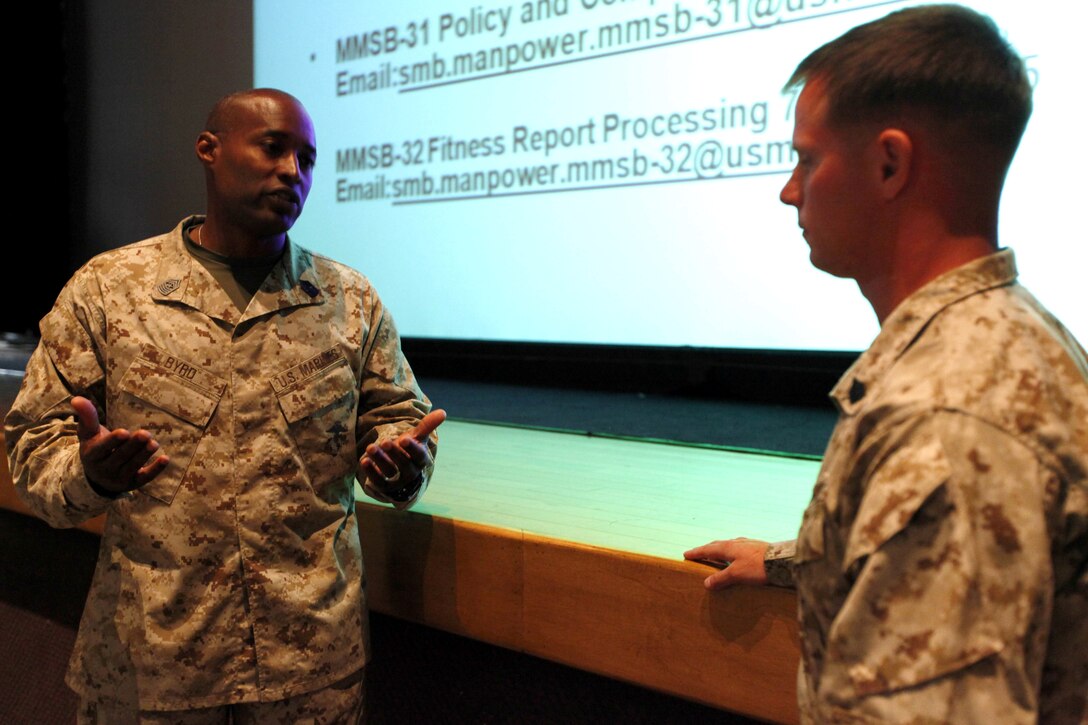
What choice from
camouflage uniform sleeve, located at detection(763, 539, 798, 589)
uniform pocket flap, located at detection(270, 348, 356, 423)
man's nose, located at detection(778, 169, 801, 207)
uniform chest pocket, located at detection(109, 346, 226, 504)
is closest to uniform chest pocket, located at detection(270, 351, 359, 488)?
uniform pocket flap, located at detection(270, 348, 356, 423)

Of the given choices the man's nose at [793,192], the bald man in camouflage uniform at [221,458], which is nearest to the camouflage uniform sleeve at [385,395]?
the bald man in camouflage uniform at [221,458]

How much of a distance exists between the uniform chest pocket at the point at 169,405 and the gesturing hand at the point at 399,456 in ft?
0.81

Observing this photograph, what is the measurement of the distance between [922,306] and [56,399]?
1.20 metres

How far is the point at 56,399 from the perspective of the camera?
1455 millimetres

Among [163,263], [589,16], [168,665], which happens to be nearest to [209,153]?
[163,263]

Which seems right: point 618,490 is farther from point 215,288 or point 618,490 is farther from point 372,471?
point 215,288

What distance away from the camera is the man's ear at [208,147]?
5.14 feet

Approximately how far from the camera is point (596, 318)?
3.52 metres

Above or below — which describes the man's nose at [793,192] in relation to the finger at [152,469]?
above

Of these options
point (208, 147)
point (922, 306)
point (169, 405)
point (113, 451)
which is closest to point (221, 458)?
point (169, 405)

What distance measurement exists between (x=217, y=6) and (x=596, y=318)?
8.45 feet

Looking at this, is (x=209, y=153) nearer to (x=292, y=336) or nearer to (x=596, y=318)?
(x=292, y=336)

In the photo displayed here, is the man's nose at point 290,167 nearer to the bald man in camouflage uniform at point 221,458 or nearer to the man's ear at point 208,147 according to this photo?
the bald man in camouflage uniform at point 221,458

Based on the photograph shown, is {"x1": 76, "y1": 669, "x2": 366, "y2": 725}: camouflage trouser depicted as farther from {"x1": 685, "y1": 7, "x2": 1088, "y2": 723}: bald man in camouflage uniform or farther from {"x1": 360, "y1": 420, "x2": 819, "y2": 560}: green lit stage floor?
{"x1": 685, "y1": 7, "x2": 1088, "y2": 723}: bald man in camouflage uniform
